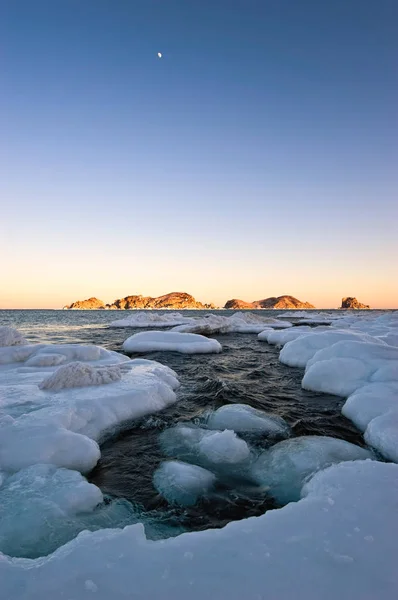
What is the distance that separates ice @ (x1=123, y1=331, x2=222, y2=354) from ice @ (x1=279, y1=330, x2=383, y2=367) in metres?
3.82

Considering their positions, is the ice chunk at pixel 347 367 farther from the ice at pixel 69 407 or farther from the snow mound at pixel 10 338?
the snow mound at pixel 10 338

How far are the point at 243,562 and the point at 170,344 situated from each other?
12.8 meters

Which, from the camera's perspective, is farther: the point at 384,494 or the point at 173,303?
the point at 173,303

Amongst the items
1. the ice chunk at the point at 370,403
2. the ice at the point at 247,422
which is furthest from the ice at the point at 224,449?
the ice chunk at the point at 370,403

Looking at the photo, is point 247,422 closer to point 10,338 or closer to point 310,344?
point 310,344

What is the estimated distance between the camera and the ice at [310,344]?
35.0 feet

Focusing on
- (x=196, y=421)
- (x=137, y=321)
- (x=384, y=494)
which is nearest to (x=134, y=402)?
(x=196, y=421)

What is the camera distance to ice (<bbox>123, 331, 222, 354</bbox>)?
14391 millimetres

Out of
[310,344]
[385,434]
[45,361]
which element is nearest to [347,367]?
[385,434]

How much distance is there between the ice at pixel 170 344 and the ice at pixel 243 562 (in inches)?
464

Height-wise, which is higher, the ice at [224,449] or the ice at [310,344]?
the ice at [310,344]

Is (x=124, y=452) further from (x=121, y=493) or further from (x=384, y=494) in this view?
(x=384, y=494)

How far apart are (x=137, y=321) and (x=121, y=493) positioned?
34.1 m

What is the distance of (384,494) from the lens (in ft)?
9.13
